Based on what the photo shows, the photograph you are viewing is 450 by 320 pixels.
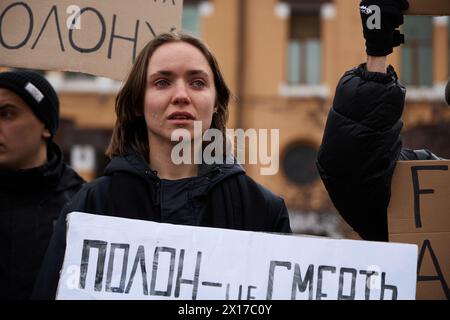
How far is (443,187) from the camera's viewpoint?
1.92 metres

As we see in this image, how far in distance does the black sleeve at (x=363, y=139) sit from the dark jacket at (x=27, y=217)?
1.04 meters

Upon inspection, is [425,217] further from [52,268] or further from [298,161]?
[298,161]

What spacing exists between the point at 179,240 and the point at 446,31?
49.4 ft

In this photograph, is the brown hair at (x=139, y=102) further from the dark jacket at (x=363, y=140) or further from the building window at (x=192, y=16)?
the building window at (x=192, y=16)

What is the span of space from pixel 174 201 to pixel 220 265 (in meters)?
0.23

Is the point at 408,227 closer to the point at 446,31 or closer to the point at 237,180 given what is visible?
the point at 237,180

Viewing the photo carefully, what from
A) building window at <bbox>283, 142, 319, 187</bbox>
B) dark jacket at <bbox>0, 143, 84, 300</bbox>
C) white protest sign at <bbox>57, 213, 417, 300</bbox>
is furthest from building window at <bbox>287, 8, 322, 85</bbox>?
white protest sign at <bbox>57, 213, 417, 300</bbox>

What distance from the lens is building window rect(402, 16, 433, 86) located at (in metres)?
16.0

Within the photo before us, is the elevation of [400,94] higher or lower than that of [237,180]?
higher

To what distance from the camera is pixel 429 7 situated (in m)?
1.96

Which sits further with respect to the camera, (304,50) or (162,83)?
(304,50)

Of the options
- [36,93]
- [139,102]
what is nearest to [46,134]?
[36,93]
